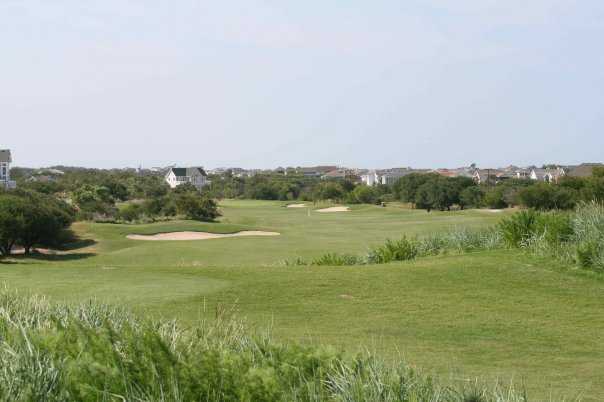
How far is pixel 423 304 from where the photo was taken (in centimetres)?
1112

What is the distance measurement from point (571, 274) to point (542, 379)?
6.38 metres

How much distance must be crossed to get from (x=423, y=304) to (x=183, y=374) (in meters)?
7.03

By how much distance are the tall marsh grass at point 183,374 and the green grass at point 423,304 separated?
157 centimetres

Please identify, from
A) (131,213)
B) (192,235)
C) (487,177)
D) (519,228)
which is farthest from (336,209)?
(487,177)

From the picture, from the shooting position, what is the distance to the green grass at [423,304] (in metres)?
7.80

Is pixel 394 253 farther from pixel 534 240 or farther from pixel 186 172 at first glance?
pixel 186 172

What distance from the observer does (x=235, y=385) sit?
14.8 ft

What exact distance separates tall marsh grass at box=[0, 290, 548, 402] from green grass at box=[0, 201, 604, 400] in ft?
5.14

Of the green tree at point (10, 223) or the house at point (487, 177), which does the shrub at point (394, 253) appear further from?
the house at point (487, 177)

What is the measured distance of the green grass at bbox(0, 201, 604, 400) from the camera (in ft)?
25.6

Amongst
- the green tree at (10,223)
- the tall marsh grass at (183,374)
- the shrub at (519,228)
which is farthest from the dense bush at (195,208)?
the tall marsh grass at (183,374)

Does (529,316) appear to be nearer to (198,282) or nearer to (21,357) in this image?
(198,282)

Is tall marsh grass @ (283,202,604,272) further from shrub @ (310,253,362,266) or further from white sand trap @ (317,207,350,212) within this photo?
white sand trap @ (317,207,350,212)

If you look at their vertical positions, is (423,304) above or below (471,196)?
below
